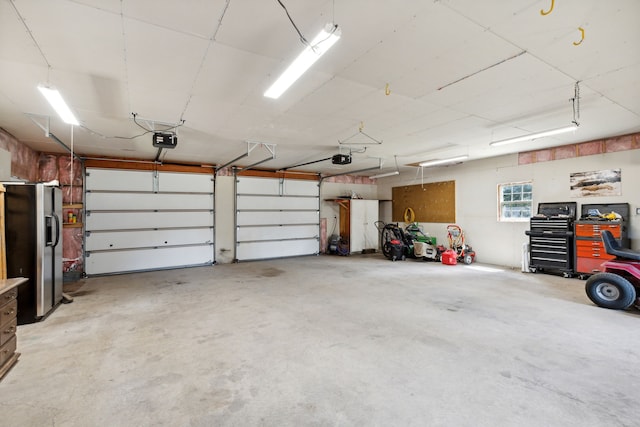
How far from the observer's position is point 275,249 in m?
8.60

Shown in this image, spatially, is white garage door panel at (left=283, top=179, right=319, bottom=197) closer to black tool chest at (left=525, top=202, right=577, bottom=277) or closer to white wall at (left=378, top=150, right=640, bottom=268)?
white wall at (left=378, top=150, right=640, bottom=268)

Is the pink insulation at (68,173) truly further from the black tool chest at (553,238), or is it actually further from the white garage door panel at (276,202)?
the black tool chest at (553,238)

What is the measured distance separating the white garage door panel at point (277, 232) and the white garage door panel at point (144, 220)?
993mm

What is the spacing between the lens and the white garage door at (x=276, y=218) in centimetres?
813

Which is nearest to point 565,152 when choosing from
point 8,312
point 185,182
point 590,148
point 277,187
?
point 590,148

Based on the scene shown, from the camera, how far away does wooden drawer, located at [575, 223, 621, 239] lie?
5035mm

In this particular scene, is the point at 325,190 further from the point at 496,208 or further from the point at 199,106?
the point at 199,106

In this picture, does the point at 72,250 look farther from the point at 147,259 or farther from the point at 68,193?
the point at 147,259

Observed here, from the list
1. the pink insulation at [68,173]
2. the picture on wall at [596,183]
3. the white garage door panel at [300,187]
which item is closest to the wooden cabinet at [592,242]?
the picture on wall at [596,183]

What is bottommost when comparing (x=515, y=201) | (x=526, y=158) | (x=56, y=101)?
(x=515, y=201)

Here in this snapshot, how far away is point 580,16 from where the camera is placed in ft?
6.67

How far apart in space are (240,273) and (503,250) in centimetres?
636

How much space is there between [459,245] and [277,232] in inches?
204

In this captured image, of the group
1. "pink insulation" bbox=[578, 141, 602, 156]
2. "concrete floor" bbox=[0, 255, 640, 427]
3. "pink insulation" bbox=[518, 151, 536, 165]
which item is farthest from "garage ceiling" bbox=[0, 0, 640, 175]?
"concrete floor" bbox=[0, 255, 640, 427]
